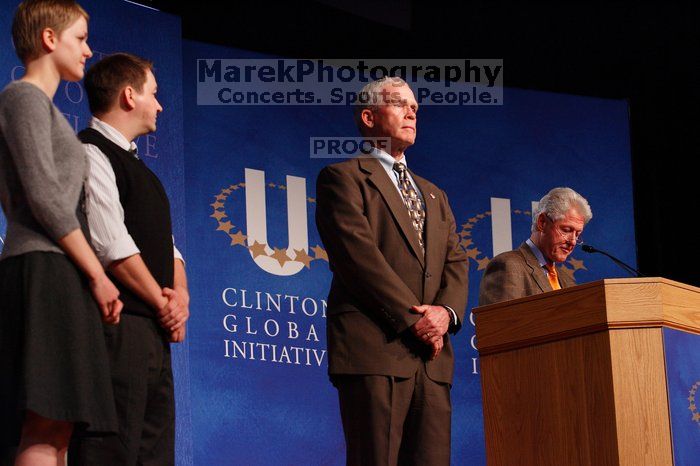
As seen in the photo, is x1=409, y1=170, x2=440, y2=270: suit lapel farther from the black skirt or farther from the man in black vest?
the black skirt

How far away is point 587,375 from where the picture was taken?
313cm

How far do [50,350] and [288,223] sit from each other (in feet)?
10.4

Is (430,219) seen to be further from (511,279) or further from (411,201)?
(511,279)

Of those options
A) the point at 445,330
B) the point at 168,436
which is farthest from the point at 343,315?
the point at 168,436

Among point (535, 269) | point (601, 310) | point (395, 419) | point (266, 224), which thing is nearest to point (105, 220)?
point (395, 419)

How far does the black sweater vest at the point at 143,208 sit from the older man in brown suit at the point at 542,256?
5.56 ft

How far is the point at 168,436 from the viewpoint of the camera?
2.55 meters

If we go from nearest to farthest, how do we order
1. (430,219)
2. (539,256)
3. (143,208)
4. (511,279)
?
(143,208) < (430,219) < (511,279) < (539,256)

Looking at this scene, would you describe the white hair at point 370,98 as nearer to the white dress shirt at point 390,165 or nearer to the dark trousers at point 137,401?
the white dress shirt at point 390,165

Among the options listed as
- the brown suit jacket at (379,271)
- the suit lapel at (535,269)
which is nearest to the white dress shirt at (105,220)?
the brown suit jacket at (379,271)

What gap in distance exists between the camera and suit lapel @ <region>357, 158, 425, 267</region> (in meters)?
3.16

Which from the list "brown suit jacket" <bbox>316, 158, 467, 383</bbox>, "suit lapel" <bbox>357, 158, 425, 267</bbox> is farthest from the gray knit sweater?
"suit lapel" <bbox>357, 158, 425, 267</bbox>

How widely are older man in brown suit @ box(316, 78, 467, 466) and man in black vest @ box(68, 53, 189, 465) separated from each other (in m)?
0.57

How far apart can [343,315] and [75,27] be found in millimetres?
1130
